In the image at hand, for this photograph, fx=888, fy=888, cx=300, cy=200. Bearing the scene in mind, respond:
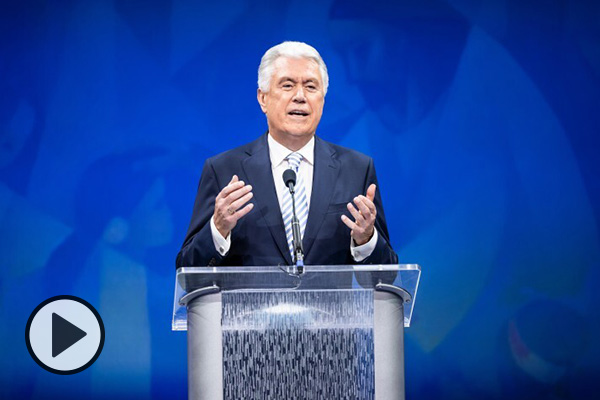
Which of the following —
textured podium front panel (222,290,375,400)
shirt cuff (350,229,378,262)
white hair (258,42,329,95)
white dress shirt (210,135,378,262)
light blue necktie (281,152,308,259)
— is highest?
white hair (258,42,329,95)

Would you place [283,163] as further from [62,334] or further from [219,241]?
[62,334]

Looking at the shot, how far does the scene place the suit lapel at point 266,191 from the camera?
274 cm

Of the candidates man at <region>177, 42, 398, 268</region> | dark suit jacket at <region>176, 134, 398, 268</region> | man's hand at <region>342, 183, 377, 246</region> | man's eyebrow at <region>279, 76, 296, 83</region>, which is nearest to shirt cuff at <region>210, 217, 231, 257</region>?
man at <region>177, 42, 398, 268</region>

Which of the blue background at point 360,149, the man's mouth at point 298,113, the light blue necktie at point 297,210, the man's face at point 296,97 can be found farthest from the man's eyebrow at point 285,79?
the blue background at point 360,149

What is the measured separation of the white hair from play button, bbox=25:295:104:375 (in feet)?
4.50

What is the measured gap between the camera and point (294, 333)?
78.0 inches

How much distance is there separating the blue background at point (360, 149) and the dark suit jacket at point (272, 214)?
0.99 m

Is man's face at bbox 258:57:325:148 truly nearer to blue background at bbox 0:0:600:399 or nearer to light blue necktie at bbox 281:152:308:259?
light blue necktie at bbox 281:152:308:259

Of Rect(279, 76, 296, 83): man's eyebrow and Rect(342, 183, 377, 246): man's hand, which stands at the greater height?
Rect(279, 76, 296, 83): man's eyebrow

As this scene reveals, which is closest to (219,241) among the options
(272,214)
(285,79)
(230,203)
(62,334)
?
(230,203)

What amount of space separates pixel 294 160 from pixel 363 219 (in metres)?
0.64

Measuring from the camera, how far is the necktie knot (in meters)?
2.92

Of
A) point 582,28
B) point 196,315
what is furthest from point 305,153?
point 582,28

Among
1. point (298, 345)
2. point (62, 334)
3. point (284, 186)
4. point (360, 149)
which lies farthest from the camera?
point (360, 149)
